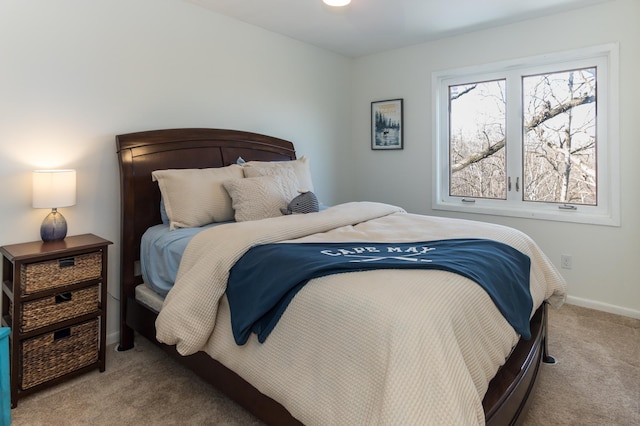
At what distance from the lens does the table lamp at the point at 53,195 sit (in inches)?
79.5

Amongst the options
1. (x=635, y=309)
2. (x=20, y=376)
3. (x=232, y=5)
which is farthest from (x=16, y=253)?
(x=635, y=309)

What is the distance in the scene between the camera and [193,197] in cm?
237

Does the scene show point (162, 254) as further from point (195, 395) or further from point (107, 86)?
point (107, 86)

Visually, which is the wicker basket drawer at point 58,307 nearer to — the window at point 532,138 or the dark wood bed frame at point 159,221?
the dark wood bed frame at point 159,221

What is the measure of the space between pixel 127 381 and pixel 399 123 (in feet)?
10.8

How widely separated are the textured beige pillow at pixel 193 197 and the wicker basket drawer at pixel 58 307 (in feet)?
1.86

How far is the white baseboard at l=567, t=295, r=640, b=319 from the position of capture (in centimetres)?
287

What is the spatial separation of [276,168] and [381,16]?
5.09 feet

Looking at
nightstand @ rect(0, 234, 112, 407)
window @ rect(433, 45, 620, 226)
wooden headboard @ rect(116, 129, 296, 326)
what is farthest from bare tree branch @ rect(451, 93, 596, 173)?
nightstand @ rect(0, 234, 112, 407)

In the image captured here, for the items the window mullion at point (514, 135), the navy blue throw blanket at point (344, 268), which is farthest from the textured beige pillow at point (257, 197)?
the window mullion at point (514, 135)

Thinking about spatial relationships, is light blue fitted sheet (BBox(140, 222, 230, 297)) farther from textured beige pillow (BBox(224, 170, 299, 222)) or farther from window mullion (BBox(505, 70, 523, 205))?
window mullion (BBox(505, 70, 523, 205))

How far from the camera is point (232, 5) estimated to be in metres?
2.88

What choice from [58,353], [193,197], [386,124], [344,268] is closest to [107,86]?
[193,197]

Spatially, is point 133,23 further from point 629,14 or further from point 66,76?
point 629,14
